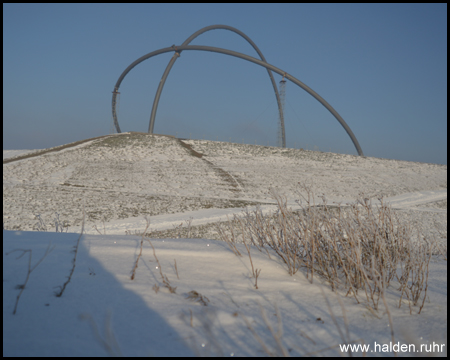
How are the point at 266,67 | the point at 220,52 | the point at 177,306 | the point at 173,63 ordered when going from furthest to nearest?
the point at 173,63, the point at 266,67, the point at 220,52, the point at 177,306

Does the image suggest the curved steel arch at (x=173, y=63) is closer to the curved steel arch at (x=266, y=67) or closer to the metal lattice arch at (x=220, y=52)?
the metal lattice arch at (x=220, y=52)

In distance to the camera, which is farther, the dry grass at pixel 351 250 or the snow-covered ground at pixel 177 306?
the dry grass at pixel 351 250

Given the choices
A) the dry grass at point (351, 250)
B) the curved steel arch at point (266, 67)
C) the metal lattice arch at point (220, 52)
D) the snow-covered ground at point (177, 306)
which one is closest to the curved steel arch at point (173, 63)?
the metal lattice arch at point (220, 52)

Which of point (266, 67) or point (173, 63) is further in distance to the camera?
point (173, 63)

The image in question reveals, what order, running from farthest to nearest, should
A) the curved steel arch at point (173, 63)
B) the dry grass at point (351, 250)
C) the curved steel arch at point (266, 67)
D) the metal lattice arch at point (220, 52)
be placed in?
1. the curved steel arch at point (173, 63)
2. the metal lattice arch at point (220, 52)
3. the curved steel arch at point (266, 67)
4. the dry grass at point (351, 250)

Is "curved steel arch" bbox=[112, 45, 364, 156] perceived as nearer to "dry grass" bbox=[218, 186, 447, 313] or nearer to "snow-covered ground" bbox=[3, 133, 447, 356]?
"snow-covered ground" bbox=[3, 133, 447, 356]

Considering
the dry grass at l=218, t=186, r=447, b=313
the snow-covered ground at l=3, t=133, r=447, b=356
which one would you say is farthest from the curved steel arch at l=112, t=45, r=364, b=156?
the dry grass at l=218, t=186, r=447, b=313

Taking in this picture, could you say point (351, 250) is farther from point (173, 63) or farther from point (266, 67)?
point (173, 63)

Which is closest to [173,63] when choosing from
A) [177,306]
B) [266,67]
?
[266,67]

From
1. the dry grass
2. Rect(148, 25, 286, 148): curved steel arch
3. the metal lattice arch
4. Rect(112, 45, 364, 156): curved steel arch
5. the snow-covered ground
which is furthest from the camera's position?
Rect(148, 25, 286, 148): curved steel arch

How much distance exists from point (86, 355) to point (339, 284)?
8.19ft

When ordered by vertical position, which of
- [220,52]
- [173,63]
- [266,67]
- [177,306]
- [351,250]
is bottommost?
Answer: [177,306]

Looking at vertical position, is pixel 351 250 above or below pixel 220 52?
below

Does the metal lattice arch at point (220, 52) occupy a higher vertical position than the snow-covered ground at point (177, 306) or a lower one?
higher
